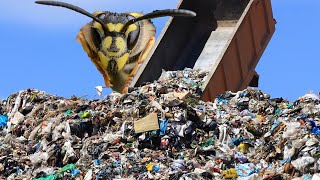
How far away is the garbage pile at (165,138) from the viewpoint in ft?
31.2

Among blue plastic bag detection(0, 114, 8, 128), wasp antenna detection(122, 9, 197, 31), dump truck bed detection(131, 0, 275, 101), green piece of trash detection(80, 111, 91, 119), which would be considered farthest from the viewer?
wasp antenna detection(122, 9, 197, 31)

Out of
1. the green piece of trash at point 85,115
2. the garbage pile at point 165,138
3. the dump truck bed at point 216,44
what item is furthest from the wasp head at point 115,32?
the green piece of trash at point 85,115

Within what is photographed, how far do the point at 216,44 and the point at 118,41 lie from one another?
1479 mm

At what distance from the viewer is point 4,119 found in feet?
39.4

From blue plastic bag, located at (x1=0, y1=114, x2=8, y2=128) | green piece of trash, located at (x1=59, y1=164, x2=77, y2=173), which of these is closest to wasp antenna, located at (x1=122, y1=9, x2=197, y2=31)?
blue plastic bag, located at (x1=0, y1=114, x2=8, y2=128)

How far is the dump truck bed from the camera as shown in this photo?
1281 cm

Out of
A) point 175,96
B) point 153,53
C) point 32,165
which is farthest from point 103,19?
point 32,165

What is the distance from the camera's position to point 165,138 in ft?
33.1

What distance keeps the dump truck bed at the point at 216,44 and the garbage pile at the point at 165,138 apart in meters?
1.10

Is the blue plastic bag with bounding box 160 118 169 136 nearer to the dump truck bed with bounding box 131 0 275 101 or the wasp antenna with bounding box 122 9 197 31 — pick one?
the dump truck bed with bounding box 131 0 275 101

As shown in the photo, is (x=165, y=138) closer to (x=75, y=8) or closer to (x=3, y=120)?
(x=3, y=120)

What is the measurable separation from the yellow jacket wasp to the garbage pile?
193 cm

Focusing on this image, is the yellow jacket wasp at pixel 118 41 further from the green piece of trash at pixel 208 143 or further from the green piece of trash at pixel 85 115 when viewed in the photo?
the green piece of trash at pixel 208 143

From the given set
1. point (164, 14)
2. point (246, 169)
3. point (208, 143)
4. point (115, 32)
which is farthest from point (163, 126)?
point (115, 32)
